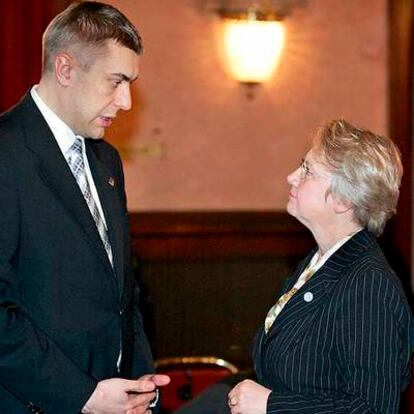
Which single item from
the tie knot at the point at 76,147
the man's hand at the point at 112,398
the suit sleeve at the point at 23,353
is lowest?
the man's hand at the point at 112,398

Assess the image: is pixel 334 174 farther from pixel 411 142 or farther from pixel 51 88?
pixel 411 142

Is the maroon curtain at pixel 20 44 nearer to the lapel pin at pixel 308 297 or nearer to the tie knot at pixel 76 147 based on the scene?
the tie knot at pixel 76 147

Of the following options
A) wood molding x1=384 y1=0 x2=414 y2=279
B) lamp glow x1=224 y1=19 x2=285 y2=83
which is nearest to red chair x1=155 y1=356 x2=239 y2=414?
wood molding x1=384 y1=0 x2=414 y2=279

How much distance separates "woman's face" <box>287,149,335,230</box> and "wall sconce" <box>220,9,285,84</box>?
4071 mm

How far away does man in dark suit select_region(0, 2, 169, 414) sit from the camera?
8.54 ft

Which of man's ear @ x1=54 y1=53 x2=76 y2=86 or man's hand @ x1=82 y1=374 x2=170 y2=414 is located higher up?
man's ear @ x1=54 y1=53 x2=76 y2=86

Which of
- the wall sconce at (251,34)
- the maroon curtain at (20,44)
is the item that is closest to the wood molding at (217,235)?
the wall sconce at (251,34)

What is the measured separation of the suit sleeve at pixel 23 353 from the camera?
256 cm

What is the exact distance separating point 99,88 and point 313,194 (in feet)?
2.14

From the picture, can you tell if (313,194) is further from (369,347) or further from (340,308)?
(369,347)

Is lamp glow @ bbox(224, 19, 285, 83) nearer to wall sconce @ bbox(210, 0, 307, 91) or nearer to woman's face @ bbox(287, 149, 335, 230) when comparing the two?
wall sconce @ bbox(210, 0, 307, 91)

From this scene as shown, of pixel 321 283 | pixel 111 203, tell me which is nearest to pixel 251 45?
pixel 111 203

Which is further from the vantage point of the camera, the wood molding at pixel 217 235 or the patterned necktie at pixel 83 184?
the wood molding at pixel 217 235

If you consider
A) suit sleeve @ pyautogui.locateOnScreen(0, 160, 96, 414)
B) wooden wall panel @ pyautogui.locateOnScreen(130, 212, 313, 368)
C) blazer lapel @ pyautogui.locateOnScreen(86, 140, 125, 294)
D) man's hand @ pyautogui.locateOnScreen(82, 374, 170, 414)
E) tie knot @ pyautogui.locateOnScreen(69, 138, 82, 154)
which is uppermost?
tie knot @ pyautogui.locateOnScreen(69, 138, 82, 154)
